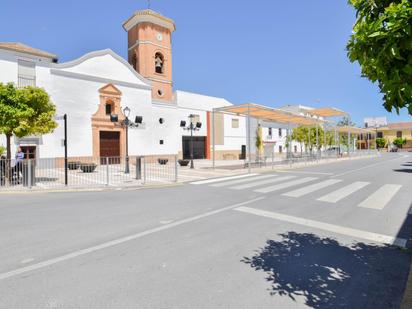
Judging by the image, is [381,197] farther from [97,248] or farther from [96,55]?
[96,55]

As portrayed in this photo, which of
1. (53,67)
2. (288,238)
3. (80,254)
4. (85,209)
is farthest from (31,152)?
(288,238)

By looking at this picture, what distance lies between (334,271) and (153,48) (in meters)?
28.3

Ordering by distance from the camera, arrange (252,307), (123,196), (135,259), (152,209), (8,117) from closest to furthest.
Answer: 1. (252,307)
2. (135,259)
3. (152,209)
4. (123,196)
5. (8,117)

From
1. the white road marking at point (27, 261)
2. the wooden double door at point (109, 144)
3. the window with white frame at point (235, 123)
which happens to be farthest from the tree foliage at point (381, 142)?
the white road marking at point (27, 261)

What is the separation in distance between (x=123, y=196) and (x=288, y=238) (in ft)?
20.6

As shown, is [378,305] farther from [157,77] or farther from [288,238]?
[157,77]

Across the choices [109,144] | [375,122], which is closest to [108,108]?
[109,144]

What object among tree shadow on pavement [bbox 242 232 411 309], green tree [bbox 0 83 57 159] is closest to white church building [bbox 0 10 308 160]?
green tree [bbox 0 83 57 159]

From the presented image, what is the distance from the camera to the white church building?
18922 mm

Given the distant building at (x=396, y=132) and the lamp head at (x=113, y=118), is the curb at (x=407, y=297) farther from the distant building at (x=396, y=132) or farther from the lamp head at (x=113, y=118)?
the distant building at (x=396, y=132)

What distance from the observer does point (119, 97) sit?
77.4 ft

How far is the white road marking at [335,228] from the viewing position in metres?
4.35

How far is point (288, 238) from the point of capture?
178 inches

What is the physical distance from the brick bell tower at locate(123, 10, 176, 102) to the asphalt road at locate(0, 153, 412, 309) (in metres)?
22.7
